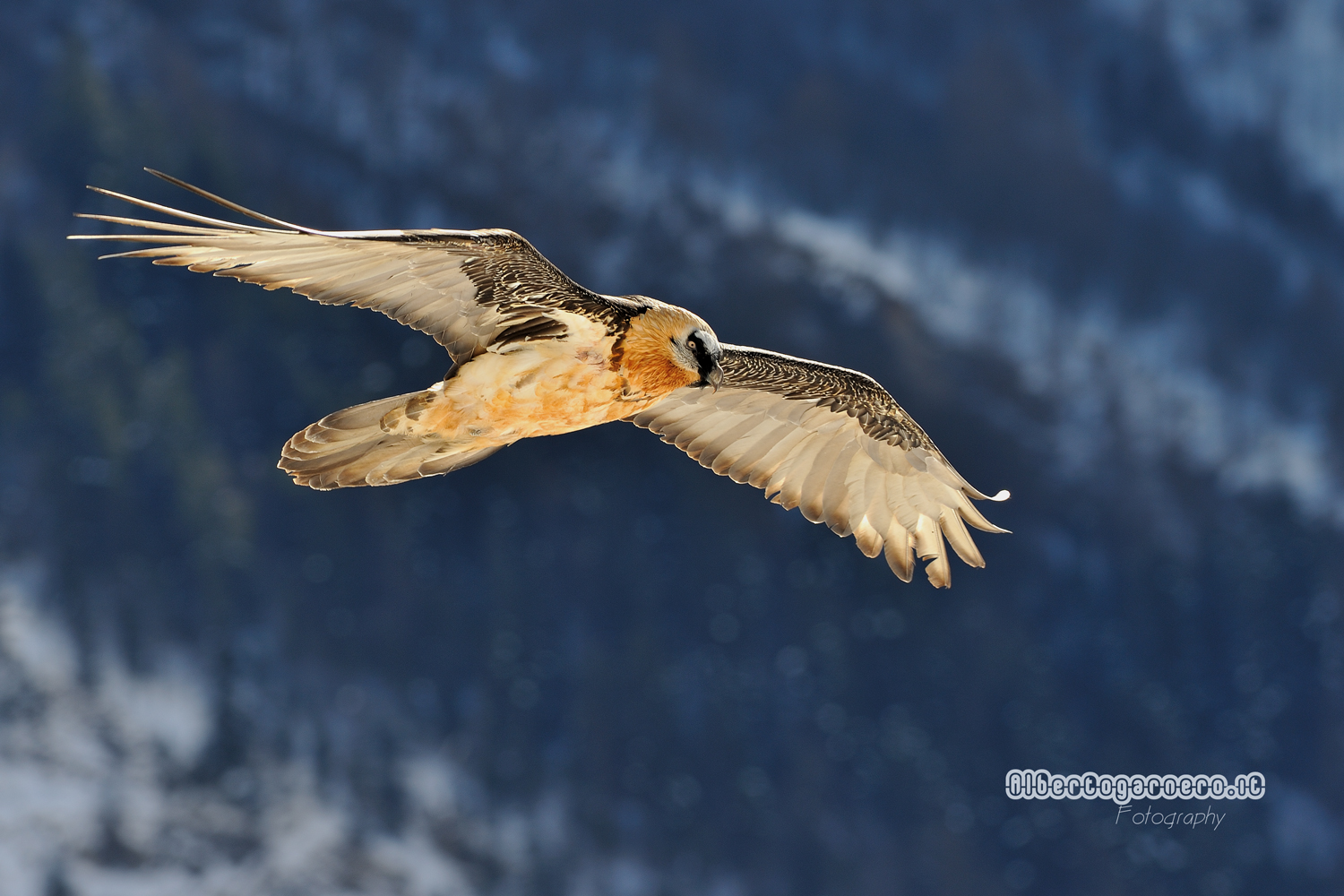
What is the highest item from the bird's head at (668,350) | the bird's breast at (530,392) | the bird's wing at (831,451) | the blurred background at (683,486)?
the blurred background at (683,486)

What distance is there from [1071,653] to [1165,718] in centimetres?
133

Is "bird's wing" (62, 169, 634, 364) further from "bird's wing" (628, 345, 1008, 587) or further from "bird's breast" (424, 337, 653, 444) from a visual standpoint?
"bird's wing" (628, 345, 1008, 587)

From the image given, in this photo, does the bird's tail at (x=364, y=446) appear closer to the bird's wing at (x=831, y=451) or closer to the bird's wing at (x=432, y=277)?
the bird's wing at (x=432, y=277)

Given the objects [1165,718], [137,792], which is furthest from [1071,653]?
[137,792]

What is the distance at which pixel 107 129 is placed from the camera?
1529cm

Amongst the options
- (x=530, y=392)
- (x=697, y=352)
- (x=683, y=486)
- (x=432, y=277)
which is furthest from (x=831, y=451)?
(x=683, y=486)

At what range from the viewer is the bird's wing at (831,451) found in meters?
5.04

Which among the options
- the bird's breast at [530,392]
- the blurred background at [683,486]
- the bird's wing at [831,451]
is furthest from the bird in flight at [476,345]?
the blurred background at [683,486]

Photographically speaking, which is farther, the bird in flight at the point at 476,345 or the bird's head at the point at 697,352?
the bird's head at the point at 697,352

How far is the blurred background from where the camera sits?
14.8 m

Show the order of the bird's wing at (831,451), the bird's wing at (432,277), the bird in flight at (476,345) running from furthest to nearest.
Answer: the bird's wing at (831,451)
the bird in flight at (476,345)
the bird's wing at (432,277)

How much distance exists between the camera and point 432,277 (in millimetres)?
4117

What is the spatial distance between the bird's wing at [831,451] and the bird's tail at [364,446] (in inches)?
48.1

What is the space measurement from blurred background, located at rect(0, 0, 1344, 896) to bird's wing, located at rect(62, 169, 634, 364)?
34.0 feet
